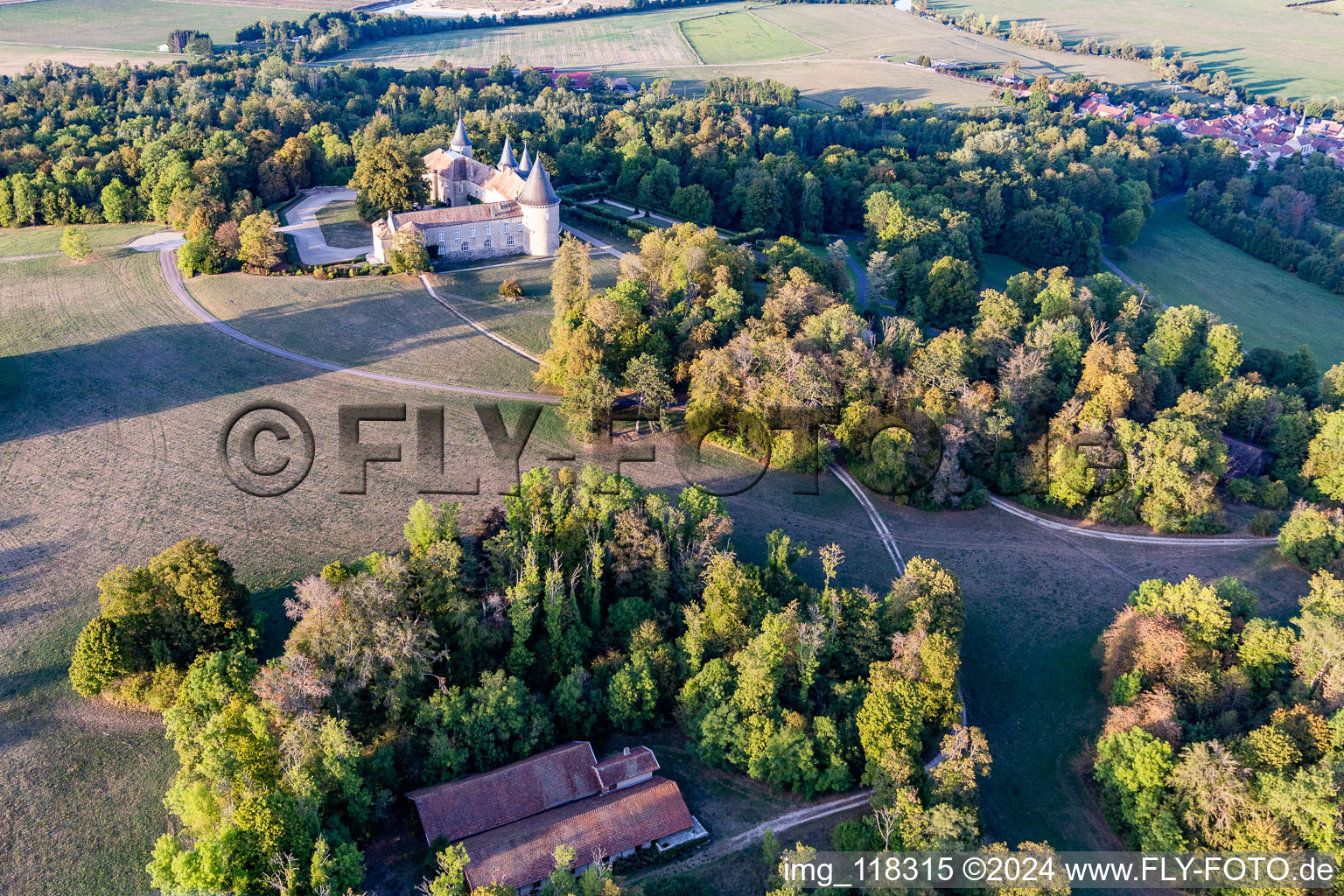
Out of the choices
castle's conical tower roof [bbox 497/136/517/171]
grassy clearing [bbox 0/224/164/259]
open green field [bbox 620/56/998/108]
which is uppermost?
open green field [bbox 620/56/998/108]

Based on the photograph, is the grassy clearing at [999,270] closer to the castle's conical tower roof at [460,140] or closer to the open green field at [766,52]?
the open green field at [766,52]

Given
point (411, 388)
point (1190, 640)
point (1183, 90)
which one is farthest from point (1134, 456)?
point (1183, 90)

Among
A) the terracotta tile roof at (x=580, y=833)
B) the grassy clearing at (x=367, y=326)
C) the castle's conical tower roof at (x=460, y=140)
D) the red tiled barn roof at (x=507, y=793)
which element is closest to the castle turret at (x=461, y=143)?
the castle's conical tower roof at (x=460, y=140)

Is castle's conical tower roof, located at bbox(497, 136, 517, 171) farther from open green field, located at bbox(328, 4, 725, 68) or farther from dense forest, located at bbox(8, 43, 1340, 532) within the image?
open green field, located at bbox(328, 4, 725, 68)

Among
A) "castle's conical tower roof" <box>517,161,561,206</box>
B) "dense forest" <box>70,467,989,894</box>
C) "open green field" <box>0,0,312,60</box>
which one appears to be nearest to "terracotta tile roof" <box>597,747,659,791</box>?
"dense forest" <box>70,467,989,894</box>

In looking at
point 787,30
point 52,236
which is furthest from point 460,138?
point 787,30

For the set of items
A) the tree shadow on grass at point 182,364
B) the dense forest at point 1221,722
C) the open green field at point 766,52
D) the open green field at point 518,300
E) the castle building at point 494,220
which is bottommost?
the dense forest at point 1221,722

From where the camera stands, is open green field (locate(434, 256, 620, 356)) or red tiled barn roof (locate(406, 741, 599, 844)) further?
open green field (locate(434, 256, 620, 356))

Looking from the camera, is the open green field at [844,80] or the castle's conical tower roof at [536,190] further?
the open green field at [844,80]
